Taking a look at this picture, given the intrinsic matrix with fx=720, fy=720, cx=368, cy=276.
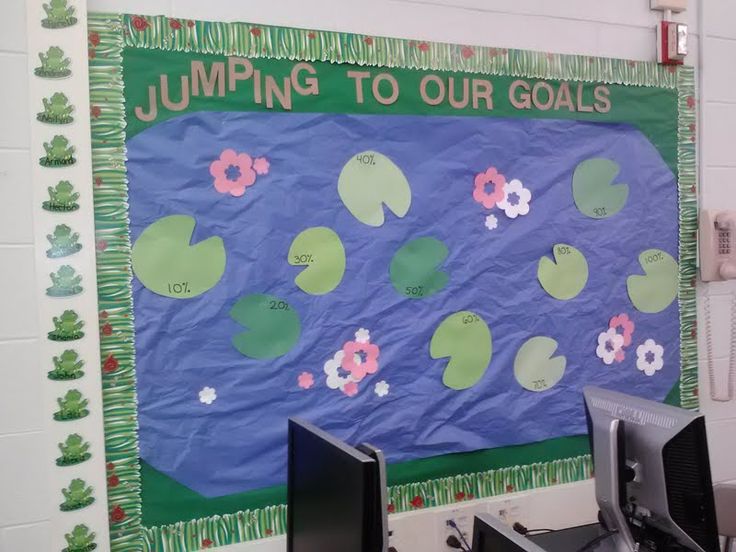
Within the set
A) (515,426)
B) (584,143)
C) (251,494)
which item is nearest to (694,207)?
(584,143)

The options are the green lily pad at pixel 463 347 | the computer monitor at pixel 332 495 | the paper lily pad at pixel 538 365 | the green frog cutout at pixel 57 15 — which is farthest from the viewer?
the paper lily pad at pixel 538 365

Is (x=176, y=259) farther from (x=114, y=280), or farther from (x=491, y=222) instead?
(x=491, y=222)

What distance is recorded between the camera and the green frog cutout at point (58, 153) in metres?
1.75

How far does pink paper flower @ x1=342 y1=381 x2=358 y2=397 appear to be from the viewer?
2.10 metres

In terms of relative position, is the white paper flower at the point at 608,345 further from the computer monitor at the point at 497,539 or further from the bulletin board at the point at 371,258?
the computer monitor at the point at 497,539

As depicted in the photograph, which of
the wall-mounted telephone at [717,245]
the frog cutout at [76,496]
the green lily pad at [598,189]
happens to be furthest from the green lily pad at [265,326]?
the wall-mounted telephone at [717,245]

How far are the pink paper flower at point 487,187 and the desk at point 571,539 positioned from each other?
99 centimetres

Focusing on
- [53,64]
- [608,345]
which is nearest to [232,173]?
[53,64]

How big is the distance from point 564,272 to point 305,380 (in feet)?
3.07

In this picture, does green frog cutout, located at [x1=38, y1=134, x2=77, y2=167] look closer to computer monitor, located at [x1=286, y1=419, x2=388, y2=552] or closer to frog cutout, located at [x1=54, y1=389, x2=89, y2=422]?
frog cutout, located at [x1=54, y1=389, x2=89, y2=422]

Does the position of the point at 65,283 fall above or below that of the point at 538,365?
above

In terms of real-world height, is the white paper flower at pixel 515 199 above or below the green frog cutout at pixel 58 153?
below

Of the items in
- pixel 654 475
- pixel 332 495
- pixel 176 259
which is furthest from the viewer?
pixel 176 259

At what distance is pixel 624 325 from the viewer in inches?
96.5
